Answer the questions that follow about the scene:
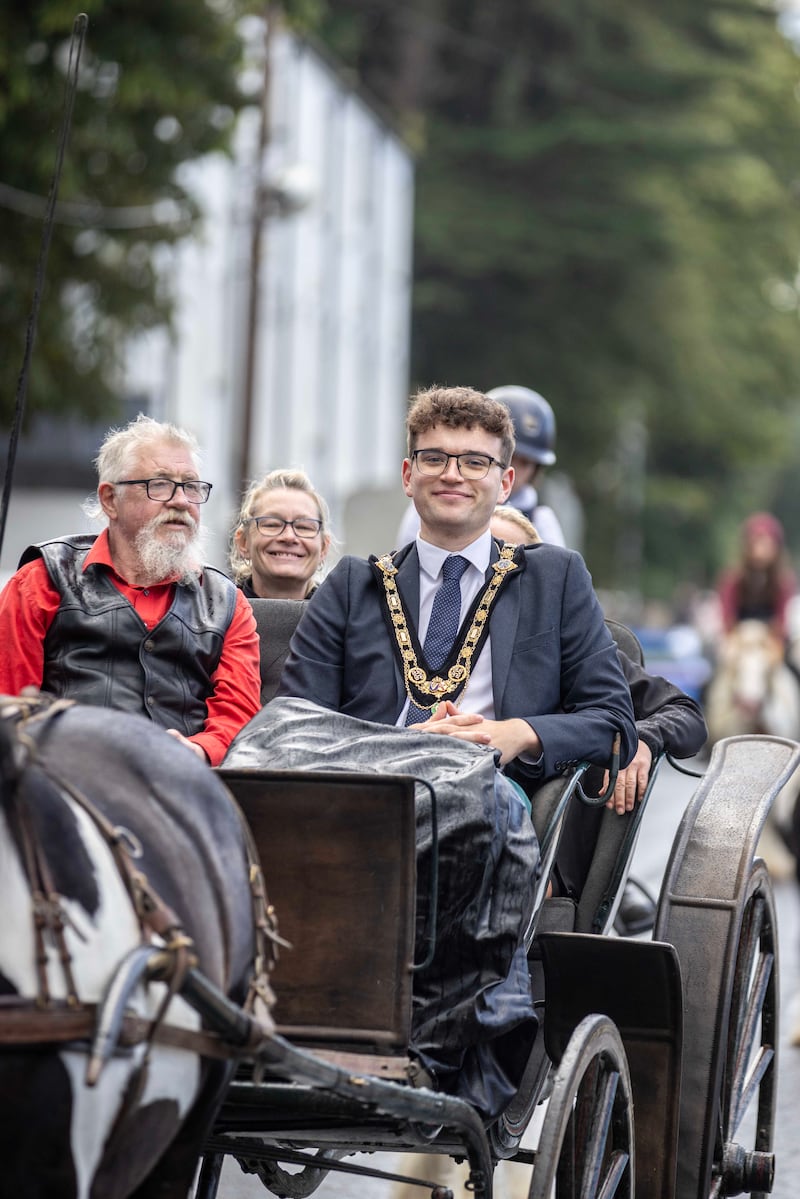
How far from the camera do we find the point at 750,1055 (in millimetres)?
5113

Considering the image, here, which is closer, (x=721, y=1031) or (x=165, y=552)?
(x=165, y=552)

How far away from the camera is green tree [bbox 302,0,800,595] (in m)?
33.2

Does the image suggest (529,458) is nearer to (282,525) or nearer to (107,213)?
(282,525)

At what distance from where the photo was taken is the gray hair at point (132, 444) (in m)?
4.38

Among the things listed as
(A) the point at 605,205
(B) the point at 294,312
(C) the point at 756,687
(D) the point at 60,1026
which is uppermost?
(A) the point at 605,205

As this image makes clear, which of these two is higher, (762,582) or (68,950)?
(762,582)

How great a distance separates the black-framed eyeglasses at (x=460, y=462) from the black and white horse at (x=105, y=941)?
1.39m

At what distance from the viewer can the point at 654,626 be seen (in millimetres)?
47125

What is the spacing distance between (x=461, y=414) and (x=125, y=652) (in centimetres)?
90

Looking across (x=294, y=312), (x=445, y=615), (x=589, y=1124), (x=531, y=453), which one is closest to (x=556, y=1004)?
(x=589, y=1124)

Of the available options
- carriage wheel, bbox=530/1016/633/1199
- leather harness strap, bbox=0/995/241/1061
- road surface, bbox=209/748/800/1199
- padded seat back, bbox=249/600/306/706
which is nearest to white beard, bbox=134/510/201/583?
padded seat back, bbox=249/600/306/706

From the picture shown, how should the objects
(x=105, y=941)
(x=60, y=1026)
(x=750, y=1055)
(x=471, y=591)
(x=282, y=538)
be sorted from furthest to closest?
1. (x=282, y=538)
2. (x=750, y=1055)
3. (x=471, y=591)
4. (x=105, y=941)
5. (x=60, y=1026)

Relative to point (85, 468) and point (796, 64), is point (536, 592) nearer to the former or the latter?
point (85, 468)

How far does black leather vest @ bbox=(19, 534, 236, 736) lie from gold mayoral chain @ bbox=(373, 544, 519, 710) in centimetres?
39
